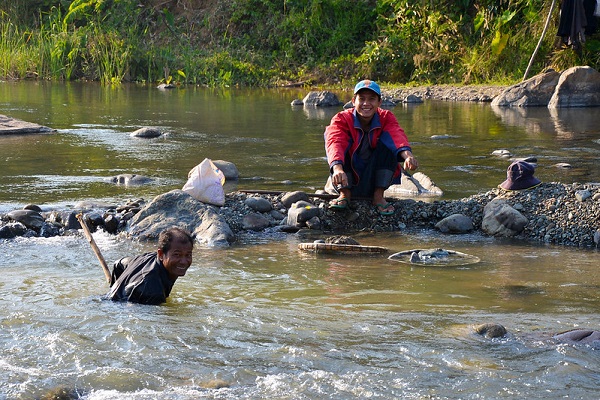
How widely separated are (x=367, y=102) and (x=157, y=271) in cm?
263

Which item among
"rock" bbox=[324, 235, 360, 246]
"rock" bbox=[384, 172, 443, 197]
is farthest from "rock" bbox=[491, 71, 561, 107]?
"rock" bbox=[324, 235, 360, 246]

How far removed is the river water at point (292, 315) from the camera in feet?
12.3

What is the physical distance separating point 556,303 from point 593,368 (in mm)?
1111

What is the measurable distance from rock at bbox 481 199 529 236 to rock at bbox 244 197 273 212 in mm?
1698

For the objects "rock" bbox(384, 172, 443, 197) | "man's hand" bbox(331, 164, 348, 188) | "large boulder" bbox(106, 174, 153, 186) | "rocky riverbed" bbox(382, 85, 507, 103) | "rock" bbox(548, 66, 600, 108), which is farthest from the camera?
"rocky riverbed" bbox(382, 85, 507, 103)

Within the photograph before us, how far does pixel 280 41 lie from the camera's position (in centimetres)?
2334

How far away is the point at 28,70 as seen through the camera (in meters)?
23.5

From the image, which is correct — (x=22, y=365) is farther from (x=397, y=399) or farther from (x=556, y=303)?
(x=556, y=303)

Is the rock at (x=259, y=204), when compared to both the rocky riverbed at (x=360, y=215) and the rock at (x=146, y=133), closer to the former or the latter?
the rocky riverbed at (x=360, y=215)

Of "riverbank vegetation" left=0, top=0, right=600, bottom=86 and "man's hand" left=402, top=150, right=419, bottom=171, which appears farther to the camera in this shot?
"riverbank vegetation" left=0, top=0, right=600, bottom=86

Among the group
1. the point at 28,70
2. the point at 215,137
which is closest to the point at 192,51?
the point at 28,70

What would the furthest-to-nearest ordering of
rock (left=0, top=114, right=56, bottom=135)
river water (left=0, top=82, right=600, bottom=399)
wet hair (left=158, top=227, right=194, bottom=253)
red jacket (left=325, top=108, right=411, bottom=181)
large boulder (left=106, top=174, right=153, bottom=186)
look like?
rock (left=0, top=114, right=56, bottom=135) → large boulder (left=106, top=174, right=153, bottom=186) → red jacket (left=325, top=108, right=411, bottom=181) → wet hair (left=158, top=227, right=194, bottom=253) → river water (left=0, top=82, right=600, bottom=399)

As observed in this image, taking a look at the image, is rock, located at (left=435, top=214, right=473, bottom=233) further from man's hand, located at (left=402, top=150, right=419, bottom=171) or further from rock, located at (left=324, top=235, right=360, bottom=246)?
rock, located at (left=324, top=235, right=360, bottom=246)

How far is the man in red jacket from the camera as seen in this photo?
268 inches
